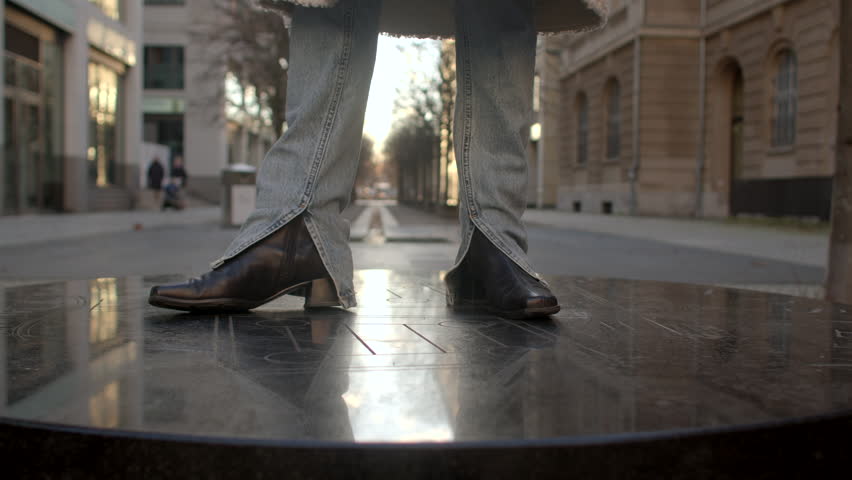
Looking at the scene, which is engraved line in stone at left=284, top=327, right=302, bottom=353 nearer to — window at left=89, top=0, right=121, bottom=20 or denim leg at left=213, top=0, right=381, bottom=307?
denim leg at left=213, top=0, right=381, bottom=307

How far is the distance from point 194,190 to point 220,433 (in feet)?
125

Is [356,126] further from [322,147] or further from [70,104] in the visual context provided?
[70,104]

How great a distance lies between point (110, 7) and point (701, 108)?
1988cm

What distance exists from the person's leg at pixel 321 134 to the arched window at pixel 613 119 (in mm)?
26032

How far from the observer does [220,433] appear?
2.94ft

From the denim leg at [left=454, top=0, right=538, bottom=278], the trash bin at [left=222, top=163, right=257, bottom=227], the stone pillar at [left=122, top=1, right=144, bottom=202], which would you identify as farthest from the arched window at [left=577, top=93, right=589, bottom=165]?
the denim leg at [left=454, top=0, right=538, bottom=278]

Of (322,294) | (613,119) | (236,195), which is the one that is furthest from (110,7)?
(322,294)

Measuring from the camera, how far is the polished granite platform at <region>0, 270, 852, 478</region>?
87 cm

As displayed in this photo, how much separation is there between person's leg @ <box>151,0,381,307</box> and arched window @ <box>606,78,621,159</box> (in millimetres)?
26032

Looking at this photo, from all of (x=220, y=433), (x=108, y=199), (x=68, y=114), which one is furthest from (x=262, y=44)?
(x=220, y=433)

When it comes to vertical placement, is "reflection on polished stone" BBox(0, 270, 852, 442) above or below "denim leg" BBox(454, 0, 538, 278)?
below

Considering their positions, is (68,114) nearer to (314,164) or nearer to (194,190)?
(194,190)

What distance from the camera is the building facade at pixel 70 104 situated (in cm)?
1778

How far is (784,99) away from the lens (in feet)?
64.0
